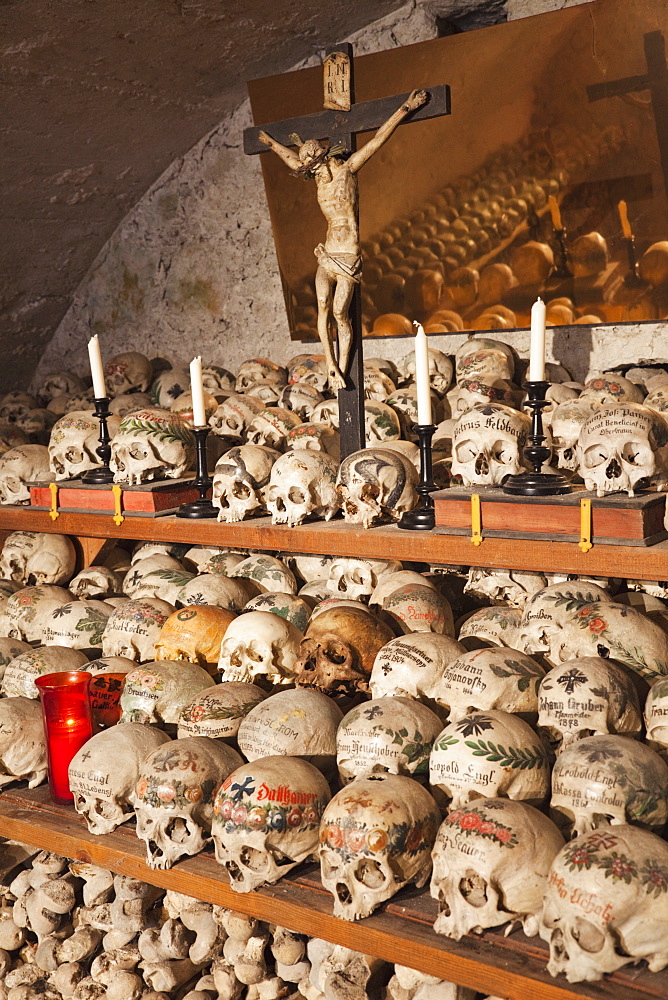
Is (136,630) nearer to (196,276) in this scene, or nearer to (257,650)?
(257,650)

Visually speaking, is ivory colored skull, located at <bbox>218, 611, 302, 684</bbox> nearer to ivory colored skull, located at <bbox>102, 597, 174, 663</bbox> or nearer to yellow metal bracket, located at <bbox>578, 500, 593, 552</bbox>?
ivory colored skull, located at <bbox>102, 597, 174, 663</bbox>

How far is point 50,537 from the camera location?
3.16 metres

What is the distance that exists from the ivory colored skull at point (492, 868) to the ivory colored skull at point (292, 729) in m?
0.40

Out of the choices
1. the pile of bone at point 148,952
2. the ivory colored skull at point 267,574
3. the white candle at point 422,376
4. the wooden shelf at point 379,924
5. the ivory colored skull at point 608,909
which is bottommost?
the pile of bone at point 148,952

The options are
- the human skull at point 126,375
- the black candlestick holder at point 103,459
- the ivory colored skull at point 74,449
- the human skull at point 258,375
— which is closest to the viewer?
the black candlestick holder at point 103,459

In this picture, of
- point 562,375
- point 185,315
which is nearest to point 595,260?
point 562,375

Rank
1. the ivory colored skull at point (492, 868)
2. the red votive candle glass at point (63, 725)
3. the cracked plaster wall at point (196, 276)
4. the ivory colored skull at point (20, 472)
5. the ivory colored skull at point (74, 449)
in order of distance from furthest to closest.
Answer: the cracked plaster wall at point (196, 276)
the ivory colored skull at point (20, 472)
the ivory colored skull at point (74, 449)
the red votive candle glass at point (63, 725)
the ivory colored skull at point (492, 868)

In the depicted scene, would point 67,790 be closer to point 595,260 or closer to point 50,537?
point 50,537

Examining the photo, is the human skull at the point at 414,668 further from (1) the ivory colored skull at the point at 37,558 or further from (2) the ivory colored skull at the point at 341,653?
(1) the ivory colored skull at the point at 37,558

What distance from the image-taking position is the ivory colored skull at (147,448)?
2740 millimetres

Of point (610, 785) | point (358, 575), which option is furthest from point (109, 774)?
point (610, 785)

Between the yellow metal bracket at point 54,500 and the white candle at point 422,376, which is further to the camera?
the yellow metal bracket at point 54,500

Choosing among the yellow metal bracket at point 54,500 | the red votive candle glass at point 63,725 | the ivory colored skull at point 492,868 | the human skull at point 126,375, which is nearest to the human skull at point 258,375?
the human skull at point 126,375

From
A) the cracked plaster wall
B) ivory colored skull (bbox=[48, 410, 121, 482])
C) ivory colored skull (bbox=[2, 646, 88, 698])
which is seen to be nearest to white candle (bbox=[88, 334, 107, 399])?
ivory colored skull (bbox=[48, 410, 121, 482])
